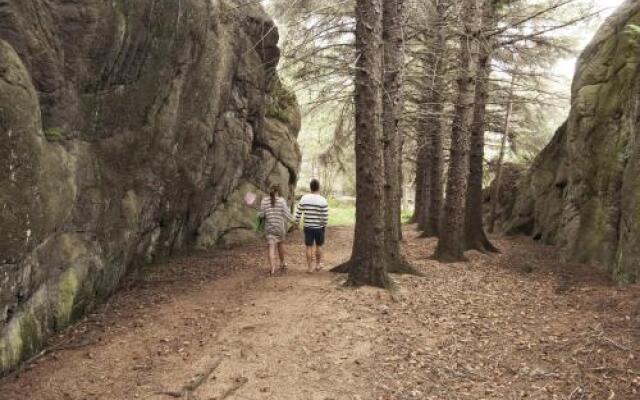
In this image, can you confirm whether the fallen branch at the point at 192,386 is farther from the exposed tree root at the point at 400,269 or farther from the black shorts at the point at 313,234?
the exposed tree root at the point at 400,269

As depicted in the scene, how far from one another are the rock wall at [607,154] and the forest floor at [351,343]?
849 millimetres

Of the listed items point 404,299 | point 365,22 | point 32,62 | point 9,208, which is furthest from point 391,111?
point 9,208

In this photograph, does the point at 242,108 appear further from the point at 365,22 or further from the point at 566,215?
the point at 566,215

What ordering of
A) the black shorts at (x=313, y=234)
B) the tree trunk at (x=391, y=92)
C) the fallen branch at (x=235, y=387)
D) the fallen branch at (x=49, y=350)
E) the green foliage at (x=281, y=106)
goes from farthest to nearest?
the green foliage at (x=281, y=106) → the tree trunk at (x=391, y=92) → the black shorts at (x=313, y=234) → the fallen branch at (x=49, y=350) → the fallen branch at (x=235, y=387)

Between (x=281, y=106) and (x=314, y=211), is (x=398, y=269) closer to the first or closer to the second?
(x=314, y=211)

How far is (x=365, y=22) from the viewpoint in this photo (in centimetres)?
869

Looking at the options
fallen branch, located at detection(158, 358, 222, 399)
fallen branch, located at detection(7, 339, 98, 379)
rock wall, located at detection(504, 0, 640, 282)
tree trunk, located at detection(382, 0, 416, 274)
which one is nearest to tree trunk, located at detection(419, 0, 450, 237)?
tree trunk, located at detection(382, 0, 416, 274)

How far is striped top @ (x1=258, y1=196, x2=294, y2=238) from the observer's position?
10.7m

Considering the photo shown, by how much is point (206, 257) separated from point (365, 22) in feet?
25.3

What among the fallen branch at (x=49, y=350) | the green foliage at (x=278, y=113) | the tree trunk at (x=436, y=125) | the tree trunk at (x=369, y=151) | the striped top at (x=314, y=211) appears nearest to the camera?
the fallen branch at (x=49, y=350)

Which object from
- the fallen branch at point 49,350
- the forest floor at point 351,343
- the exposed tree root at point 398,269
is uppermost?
the exposed tree root at point 398,269

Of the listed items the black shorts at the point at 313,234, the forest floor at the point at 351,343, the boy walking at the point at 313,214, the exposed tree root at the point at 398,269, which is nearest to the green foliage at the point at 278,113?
the boy walking at the point at 313,214

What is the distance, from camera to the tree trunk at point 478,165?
14.4m

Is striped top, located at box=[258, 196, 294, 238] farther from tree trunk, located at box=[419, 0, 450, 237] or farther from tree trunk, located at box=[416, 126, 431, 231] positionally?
tree trunk, located at box=[416, 126, 431, 231]
